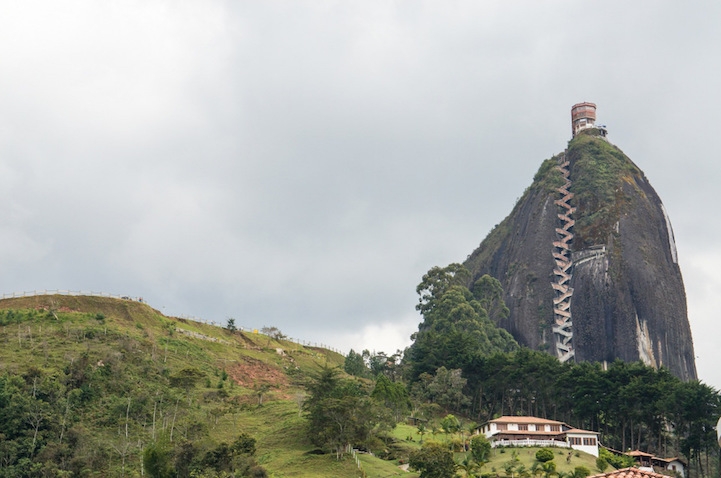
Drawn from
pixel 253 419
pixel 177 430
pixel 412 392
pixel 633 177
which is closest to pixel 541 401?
pixel 412 392

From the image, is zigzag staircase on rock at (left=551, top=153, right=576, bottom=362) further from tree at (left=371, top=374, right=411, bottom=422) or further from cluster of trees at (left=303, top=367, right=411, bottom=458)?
cluster of trees at (left=303, top=367, right=411, bottom=458)

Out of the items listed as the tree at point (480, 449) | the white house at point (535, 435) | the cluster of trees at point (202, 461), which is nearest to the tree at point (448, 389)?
the white house at point (535, 435)

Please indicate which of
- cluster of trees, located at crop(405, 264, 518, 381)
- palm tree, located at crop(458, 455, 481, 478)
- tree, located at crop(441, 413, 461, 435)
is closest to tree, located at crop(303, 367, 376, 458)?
palm tree, located at crop(458, 455, 481, 478)

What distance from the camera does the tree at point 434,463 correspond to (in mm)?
72562

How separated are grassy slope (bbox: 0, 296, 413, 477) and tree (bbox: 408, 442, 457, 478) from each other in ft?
11.7

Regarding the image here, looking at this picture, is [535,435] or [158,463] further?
[535,435]

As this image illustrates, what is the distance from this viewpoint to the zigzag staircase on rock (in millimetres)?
166250

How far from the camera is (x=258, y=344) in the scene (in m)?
134

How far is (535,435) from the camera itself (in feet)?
298

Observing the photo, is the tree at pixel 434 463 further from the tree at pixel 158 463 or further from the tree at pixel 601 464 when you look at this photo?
the tree at pixel 158 463

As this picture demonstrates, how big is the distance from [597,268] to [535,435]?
8439 centimetres

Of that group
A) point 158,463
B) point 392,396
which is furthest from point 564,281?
point 158,463

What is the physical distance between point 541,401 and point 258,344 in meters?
47.7

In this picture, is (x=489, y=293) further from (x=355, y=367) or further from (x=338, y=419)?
(x=338, y=419)
